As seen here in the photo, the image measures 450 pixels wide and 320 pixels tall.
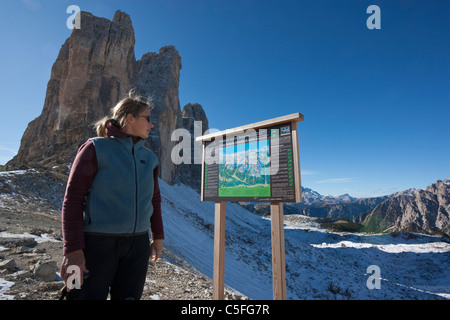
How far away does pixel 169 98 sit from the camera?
42688mm

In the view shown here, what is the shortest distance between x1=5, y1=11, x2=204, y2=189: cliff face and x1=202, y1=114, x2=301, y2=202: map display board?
20656 millimetres

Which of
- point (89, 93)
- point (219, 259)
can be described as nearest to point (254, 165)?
point (219, 259)

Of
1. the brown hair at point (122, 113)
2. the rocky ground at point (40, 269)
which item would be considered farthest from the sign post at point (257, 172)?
the brown hair at point (122, 113)

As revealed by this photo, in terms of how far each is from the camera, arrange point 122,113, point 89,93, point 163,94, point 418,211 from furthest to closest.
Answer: point 418,211, point 163,94, point 89,93, point 122,113

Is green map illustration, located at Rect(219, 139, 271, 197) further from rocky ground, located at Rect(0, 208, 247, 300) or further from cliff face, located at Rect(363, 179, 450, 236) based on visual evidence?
cliff face, located at Rect(363, 179, 450, 236)

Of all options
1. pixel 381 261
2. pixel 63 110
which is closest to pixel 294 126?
pixel 381 261

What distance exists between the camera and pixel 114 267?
183 centimetres

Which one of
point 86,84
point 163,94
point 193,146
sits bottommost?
point 193,146

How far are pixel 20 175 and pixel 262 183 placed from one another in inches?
491

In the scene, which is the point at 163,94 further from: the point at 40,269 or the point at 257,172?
the point at 257,172

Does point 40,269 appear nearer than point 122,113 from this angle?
No

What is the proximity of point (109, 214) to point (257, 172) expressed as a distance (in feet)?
8.83

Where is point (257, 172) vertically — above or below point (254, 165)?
below
